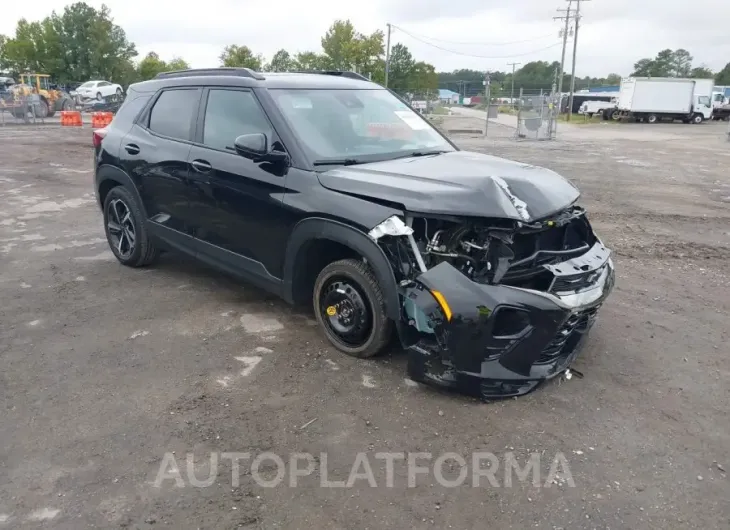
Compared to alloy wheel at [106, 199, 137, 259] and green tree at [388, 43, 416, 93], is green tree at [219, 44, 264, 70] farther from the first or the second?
alloy wheel at [106, 199, 137, 259]

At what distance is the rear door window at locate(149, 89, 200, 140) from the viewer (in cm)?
502

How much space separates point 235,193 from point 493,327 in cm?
224

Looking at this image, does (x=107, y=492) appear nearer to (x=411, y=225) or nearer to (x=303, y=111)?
(x=411, y=225)

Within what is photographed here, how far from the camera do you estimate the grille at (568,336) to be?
344 centimetres

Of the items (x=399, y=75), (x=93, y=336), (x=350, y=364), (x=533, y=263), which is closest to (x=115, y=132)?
(x=93, y=336)

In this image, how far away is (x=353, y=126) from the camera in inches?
177

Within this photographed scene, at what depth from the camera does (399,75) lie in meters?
57.1

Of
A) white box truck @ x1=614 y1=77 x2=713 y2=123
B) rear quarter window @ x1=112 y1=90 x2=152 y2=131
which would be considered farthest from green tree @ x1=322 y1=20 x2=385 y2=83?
rear quarter window @ x1=112 y1=90 x2=152 y2=131

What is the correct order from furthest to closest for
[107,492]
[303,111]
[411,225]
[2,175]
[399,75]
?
1. [399,75]
2. [2,175]
3. [303,111]
4. [411,225]
5. [107,492]

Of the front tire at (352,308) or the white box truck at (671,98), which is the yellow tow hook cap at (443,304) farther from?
the white box truck at (671,98)

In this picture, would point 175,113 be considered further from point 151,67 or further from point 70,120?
point 151,67

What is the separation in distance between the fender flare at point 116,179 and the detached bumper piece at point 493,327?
10.6 ft

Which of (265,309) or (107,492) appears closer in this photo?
(107,492)

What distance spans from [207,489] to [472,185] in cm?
215
